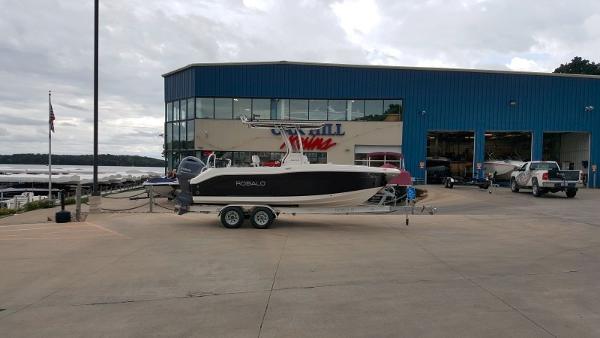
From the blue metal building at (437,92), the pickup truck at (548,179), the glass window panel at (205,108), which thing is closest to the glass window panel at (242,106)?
the blue metal building at (437,92)

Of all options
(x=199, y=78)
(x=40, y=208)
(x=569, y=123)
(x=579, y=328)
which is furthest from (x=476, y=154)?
(x=579, y=328)

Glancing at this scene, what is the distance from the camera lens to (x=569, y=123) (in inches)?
1219

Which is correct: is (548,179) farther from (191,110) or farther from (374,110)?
(191,110)

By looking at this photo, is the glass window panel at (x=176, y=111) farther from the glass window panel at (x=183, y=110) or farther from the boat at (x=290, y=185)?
the boat at (x=290, y=185)

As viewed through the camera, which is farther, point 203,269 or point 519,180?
point 519,180

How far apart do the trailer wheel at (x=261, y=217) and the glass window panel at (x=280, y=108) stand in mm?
19692

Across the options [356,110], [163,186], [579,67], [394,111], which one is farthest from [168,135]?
[579,67]

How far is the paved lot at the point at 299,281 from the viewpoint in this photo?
178 inches

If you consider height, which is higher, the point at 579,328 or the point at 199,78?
the point at 199,78

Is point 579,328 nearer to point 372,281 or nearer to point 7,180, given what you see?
point 372,281

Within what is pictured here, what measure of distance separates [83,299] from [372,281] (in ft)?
12.3

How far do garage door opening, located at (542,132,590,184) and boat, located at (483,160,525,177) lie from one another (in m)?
5.96

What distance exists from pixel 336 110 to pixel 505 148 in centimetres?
1354

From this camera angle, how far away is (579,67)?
178 feet
